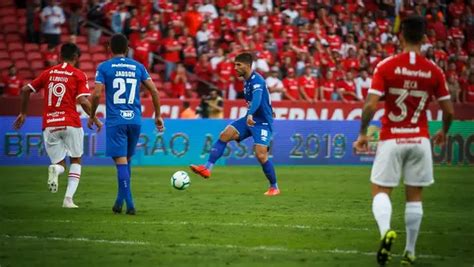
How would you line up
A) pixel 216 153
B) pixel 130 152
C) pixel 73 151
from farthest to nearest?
pixel 216 153 → pixel 73 151 → pixel 130 152

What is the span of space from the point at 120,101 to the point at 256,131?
4.25 metres

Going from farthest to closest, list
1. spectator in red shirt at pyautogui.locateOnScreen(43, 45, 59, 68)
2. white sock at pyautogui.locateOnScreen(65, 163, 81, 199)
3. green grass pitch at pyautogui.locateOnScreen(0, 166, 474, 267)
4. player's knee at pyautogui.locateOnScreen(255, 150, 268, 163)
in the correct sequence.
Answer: spectator in red shirt at pyautogui.locateOnScreen(43, 45, 59, 68), player's knee at pyautogui.locateOnScreen(255, 150, 268, 163), white sock at pyautogui.locateOnScreen(65, 163, 81, 199), green grass pitch at pyautogui.locateOnScreen(0, 166, 474, 267)

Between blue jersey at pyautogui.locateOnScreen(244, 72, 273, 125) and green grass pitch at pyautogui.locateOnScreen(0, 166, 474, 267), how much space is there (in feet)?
4.50

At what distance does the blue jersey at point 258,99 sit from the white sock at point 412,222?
7431 millimetres

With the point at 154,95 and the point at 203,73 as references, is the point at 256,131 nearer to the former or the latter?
the point at 154,95

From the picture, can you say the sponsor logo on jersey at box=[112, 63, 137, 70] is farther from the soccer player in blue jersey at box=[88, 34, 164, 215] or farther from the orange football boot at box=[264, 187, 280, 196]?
the orange football boot at box=[264, 187, 280, 196]

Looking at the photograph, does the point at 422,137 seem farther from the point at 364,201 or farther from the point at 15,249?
the point at 364,201

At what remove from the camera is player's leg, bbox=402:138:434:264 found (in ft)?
31.3

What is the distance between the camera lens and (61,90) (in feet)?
A: 47.3

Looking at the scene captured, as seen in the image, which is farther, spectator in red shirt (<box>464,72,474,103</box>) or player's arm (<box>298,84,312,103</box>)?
spectator in red shirt (<box>464,72,474,103</box>)

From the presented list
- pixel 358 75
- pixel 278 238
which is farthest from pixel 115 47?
pixel 358 75

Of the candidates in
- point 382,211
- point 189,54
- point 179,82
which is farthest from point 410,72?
point 189,54

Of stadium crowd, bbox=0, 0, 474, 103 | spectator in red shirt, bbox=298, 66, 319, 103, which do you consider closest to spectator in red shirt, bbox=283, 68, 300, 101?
stadium crowd, bbox=0, 0, 474, 103

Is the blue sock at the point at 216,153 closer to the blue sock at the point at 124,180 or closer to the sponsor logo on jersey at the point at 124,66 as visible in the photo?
the blue sock at the point at 124,180
